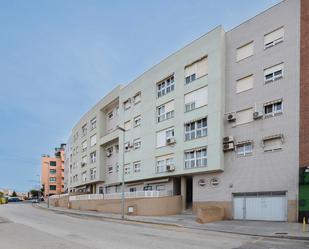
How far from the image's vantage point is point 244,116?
27094 millimetres

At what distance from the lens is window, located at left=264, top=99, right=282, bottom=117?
24781 millimetres

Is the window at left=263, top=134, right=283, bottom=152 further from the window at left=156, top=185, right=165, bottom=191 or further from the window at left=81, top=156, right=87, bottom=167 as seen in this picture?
the window at left=81, top=156, right=87, bottom=167

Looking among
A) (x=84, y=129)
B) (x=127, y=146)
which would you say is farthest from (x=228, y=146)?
(x=84, y=129)

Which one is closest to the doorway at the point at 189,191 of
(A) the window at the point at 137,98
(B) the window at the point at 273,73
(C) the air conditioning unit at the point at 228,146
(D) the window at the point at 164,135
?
(D) the window at the point at 164,135

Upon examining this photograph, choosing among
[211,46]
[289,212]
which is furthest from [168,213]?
[211,46]

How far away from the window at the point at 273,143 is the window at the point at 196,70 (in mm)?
8033

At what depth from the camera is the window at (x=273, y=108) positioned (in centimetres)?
2478

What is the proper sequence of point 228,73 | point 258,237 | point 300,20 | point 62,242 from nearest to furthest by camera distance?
1. point 62,242
2. point 258,237
3. point 300,20
4. point 228,73

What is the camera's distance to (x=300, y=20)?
2400 centimetres

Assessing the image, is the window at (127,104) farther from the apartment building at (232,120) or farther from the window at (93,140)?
the window at (93,140)

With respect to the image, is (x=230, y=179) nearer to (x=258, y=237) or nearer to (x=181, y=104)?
(x=181, y=104)

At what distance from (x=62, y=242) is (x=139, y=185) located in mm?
25631

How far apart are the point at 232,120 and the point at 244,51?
5118mm

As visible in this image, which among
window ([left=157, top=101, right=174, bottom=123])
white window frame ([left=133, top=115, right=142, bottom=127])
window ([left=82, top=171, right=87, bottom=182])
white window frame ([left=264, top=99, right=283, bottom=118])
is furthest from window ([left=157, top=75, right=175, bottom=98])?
window ([left=82, top=171, right=87, bottom=182])
